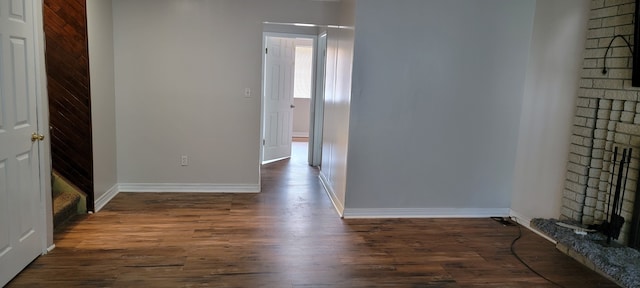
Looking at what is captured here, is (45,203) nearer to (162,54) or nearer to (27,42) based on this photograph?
(27,42)

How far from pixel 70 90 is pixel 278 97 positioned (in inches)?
134

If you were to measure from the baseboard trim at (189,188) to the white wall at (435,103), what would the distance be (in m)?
1.38

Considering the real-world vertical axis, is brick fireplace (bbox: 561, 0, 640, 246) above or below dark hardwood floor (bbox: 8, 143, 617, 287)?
above

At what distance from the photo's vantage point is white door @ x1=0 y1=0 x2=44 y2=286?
8.39 feet

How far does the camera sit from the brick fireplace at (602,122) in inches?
118

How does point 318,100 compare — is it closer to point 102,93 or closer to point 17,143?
point 102,93

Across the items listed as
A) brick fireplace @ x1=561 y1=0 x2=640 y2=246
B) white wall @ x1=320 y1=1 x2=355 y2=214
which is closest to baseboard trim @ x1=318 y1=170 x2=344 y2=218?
white wall @ x1=320 y1=1 x2=355 y2=214

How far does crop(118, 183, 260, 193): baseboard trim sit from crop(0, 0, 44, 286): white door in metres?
1.79

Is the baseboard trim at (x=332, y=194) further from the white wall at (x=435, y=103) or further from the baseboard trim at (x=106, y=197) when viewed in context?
the baseboard trim at (x=106, y=197)

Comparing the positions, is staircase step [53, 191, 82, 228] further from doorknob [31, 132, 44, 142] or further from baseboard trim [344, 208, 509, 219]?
baseboard trim [344, 208, 509, 219]

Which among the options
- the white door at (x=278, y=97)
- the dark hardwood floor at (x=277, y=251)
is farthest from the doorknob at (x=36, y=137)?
the white door at (x=278, y=97)

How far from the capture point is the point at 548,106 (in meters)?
3.84

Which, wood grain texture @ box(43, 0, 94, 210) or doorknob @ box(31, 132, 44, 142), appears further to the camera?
wood grain texture @ box(43, 0, 94, 210)

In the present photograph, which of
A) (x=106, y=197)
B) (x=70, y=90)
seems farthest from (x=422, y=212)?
(x=70, y=90)
